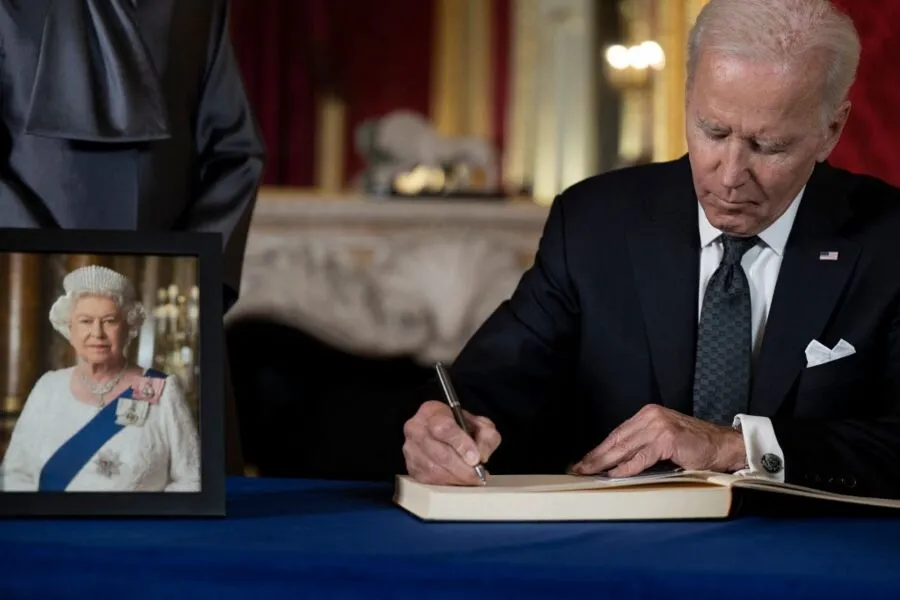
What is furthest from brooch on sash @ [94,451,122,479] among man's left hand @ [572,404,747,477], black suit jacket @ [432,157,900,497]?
black suit jacket @ [432,157,900,497]

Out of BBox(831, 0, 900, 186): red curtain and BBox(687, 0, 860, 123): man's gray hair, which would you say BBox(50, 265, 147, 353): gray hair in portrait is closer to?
BBox(687, 0, 860, 123): man's gray hair

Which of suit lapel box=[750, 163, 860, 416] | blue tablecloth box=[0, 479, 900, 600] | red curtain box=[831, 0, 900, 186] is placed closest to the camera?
blue tablecloth box=[0, 479, 900, 600]

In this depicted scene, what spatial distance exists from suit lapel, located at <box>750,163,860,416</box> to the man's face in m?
0.13

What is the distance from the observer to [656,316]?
81.7 inches

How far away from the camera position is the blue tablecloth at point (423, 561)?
1227 mm

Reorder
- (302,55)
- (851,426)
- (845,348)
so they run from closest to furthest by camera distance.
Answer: (851,426), (845,348), (302,55)

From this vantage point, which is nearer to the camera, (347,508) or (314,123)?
(347,508)

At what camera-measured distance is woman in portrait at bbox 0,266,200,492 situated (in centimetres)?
143

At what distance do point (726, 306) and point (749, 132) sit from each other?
0.27 m

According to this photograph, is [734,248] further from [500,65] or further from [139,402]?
[500,65]

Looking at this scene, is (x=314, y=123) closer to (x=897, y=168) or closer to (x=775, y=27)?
(x=897, y=168)

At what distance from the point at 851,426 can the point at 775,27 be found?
1.64 feet

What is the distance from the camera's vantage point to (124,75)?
81.4 inches

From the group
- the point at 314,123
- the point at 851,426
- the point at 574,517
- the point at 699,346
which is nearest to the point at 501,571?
the point at 574,517
